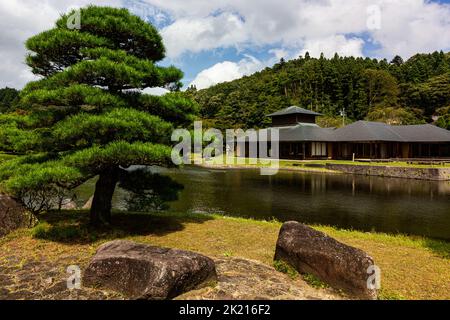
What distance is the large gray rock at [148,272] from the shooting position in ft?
12.1

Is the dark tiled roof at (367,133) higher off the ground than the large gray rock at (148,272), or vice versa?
the dark tiled roof at (367,133)

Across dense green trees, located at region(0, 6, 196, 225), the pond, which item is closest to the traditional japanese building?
the pond

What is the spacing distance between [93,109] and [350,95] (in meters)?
63.9

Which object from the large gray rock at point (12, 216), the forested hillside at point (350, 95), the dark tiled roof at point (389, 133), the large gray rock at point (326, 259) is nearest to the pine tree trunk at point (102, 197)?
the large gray rock at point (12, 216)

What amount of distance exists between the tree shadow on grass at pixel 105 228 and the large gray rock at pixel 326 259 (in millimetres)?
3089

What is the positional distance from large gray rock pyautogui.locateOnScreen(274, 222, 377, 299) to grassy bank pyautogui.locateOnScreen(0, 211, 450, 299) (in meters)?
0.52

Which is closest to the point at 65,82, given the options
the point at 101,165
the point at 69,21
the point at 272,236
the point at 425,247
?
the point at 69,21

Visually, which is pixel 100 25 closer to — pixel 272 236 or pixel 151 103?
pixel 151 103

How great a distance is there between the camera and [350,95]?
2479 inches

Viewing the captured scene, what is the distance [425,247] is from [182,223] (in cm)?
551

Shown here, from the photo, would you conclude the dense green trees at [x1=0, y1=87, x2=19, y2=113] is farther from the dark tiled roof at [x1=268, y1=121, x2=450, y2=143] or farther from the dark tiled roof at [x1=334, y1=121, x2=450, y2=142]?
the dark tiled roof at [x1=334, y1=121, x2=450, y2=142]

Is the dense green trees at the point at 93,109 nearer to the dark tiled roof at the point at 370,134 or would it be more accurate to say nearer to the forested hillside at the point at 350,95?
the dark tiled roof at the point at 370,134

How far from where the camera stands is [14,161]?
6.57 m

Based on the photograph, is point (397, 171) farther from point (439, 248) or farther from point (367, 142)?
point (439, 248)
